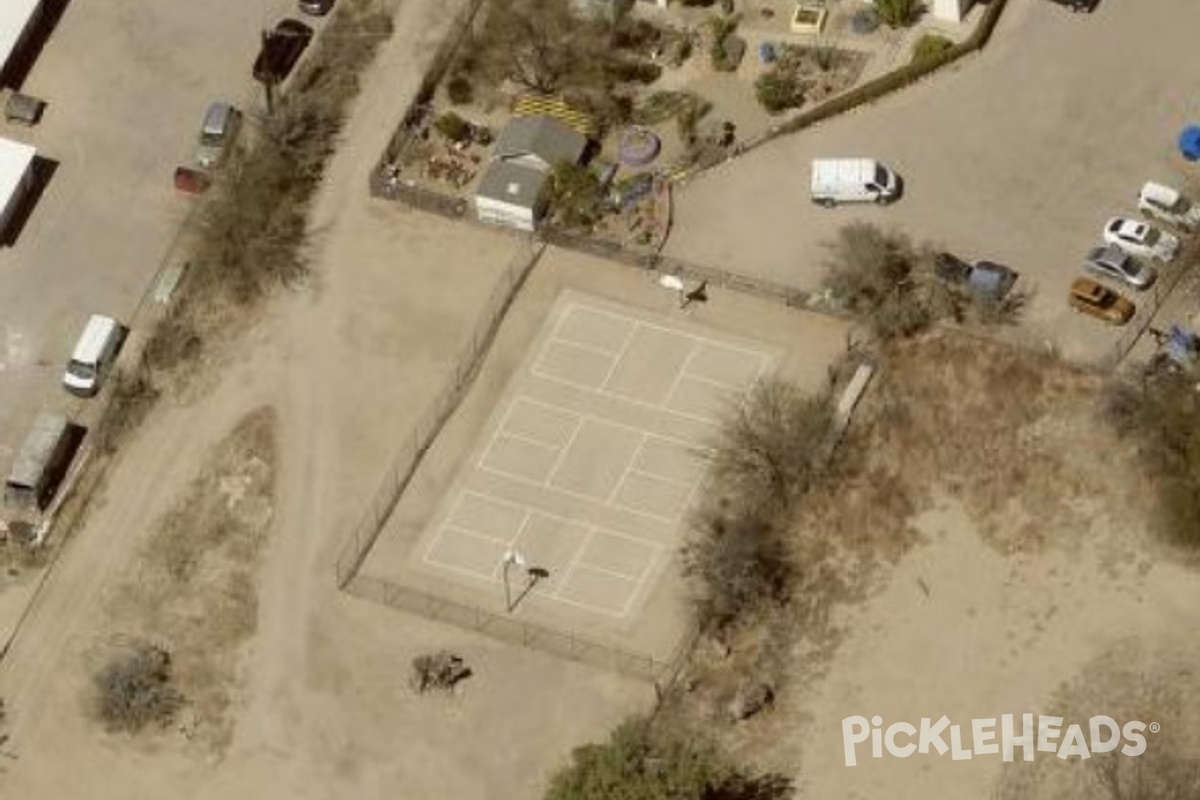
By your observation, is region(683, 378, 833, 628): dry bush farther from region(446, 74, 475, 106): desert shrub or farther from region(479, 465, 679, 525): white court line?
region(446, 74, 475, 106): desert shrub

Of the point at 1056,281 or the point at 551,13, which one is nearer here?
the point at 1056,281

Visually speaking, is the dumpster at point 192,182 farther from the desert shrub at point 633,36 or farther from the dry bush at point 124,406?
the desert shrub at point 633,36

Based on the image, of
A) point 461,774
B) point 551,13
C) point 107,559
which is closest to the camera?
point 461,774

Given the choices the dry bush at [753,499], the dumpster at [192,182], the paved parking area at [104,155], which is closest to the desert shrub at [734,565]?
the dry bush at [753,499]

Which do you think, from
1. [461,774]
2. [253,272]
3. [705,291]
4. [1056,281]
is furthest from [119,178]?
[1056,281]

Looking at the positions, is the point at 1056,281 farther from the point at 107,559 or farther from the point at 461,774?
the point at 107,559

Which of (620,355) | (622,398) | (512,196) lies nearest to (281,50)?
(512,196)

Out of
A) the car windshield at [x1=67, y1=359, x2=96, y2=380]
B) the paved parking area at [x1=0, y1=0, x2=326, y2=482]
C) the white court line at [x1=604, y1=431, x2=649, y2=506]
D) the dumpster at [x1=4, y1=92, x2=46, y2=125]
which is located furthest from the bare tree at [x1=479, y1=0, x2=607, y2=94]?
the car windshield at [x1=67, y1=359, x2=96, y2=380]
